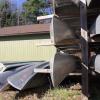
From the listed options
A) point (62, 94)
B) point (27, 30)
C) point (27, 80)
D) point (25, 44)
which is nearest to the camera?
point (62, 94)

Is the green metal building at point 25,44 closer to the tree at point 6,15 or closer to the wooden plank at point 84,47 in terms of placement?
the wooden plank at point 84,47

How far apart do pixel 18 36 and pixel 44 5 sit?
1918 centimetres

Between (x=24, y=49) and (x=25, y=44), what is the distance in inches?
12.2

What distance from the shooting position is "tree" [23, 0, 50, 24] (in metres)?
36.7

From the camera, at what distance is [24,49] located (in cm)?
1828

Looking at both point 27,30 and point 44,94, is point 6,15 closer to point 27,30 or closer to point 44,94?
point 27,30

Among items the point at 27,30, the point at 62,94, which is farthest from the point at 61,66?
the point at 27,30

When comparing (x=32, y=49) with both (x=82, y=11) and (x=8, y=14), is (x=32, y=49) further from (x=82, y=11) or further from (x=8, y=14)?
(x=8, y=14)

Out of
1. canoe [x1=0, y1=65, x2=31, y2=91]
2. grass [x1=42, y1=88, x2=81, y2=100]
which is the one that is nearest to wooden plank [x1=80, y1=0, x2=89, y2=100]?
grass [x1=42, y1=88, x2=81, y2=100]

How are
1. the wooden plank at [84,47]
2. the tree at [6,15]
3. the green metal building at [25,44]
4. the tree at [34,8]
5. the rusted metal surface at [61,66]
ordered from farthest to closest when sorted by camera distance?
the tree at [6,15] → the tree at [34,8] → the green metal building at [25,44] → the rusted metal surface at [61,66] → the wooden plank at [84,47]

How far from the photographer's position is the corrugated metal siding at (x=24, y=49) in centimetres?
1736

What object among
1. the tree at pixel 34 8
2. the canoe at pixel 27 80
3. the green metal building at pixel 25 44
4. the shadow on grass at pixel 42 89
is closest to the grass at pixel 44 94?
the shadow on grass at pixel 42 89

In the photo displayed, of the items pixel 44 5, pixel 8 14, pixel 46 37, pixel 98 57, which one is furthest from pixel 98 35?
pixel 8 14

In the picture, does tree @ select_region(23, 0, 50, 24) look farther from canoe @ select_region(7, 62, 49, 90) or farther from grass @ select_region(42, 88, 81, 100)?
grass @ select_region(42, 88, 81, 100)
